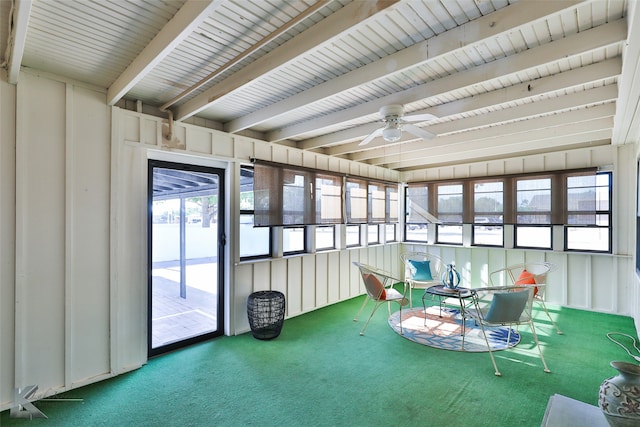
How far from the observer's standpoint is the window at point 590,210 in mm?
4836

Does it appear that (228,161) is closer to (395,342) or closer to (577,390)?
(395,342)

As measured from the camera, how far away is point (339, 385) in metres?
2.83

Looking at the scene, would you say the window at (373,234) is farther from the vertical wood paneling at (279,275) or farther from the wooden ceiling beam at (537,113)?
the wooden ceiling beam at (537,113)

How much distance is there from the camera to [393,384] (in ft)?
9.35

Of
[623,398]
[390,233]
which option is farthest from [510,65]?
[390,233]

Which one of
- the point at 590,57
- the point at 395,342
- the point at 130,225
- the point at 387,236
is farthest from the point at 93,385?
the point at 387,236

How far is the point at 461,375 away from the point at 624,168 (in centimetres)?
425

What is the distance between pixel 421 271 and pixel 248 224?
2981mm

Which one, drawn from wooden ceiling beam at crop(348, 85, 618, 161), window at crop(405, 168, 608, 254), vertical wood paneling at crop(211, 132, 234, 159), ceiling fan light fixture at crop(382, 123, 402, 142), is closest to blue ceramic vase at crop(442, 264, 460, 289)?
wooden ceiling beam at crop(348, 85, 618, 161)

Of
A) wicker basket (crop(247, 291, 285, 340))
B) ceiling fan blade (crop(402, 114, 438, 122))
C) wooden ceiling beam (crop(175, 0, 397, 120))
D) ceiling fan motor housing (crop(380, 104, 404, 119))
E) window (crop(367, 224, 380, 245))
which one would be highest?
wooden ceiling beam (crop(175, 0, 397, 120))

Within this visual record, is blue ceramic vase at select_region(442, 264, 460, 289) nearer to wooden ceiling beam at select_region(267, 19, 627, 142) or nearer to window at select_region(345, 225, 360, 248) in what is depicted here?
window at select_region(345, 225, 360, 248)

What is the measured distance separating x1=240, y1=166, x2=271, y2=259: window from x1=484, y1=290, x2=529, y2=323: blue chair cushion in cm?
297

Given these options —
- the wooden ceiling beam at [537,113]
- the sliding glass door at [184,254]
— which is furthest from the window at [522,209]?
the sliding glass door at [184,254]

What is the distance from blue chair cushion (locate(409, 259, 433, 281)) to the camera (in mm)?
5197
